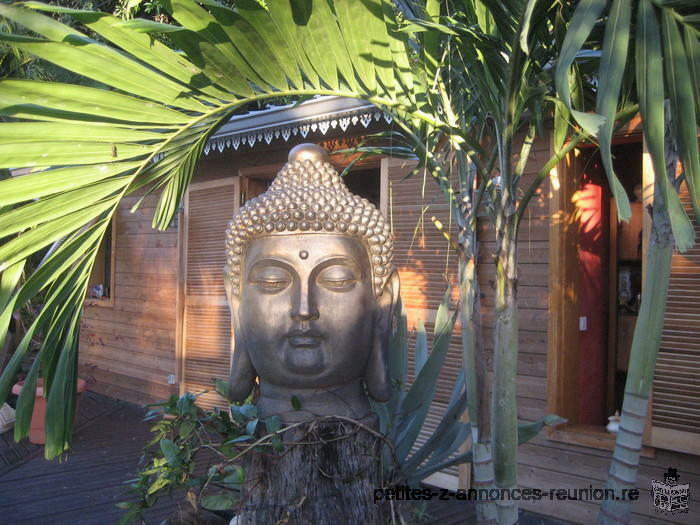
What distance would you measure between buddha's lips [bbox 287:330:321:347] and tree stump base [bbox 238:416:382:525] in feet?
1.01

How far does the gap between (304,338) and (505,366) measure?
791 mm

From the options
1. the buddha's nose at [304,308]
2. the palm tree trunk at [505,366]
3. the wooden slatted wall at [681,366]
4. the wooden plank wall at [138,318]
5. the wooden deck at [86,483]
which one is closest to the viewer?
the palm tree trunk at [505,366]

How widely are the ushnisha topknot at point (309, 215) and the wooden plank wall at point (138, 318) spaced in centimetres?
440

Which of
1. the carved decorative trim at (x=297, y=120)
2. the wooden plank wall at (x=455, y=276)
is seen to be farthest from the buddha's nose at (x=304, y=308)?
the carved decorative trim at (x=297, y=120)

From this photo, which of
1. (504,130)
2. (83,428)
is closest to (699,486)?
(504,130)

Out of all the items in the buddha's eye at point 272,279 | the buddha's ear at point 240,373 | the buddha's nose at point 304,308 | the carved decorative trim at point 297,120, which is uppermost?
the carved decorative trim at point 297,120

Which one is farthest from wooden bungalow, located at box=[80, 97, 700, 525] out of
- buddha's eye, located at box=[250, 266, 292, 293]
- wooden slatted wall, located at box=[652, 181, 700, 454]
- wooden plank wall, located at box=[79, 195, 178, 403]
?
buddha's eye, located at box=[250, 266, 292, 293]

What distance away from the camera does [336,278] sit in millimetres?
2277

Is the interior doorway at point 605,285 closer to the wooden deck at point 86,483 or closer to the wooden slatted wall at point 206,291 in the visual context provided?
the wooden deck at point 86,483

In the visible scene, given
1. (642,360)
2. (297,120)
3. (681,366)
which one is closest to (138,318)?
(297,120)

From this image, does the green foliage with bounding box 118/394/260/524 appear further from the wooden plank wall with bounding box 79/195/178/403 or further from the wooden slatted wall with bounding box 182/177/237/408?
the wooden plank wall with bounding box 79/195/178/403

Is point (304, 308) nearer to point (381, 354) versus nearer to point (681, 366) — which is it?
point (381, 354)

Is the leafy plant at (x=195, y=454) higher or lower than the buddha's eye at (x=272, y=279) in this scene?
lower

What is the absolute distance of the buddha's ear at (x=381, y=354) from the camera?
2402 mm
